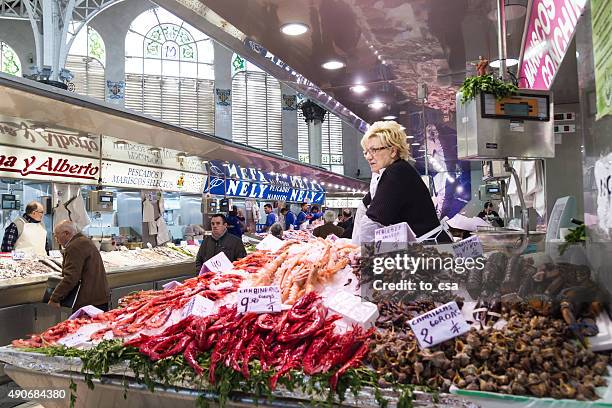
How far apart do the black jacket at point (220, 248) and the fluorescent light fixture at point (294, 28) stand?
2570 mm

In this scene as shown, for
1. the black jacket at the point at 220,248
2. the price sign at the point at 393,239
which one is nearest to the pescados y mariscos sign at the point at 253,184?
the black jacket at the point at 220,248

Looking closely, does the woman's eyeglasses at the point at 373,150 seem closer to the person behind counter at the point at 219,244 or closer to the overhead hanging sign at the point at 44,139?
the person behind counter at the point at 219,244

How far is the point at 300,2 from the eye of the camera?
4.14 metres

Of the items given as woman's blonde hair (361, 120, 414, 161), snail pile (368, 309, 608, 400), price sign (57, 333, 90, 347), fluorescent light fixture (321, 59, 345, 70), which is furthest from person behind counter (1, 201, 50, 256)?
snail pile (368, 309, 608, 400)

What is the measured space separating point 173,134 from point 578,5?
6480mm

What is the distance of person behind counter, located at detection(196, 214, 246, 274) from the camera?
20.7 feet

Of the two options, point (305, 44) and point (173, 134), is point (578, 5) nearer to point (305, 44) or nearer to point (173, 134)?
point (305, 44)

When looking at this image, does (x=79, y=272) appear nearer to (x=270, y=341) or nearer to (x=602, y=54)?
(x=270, y=341)

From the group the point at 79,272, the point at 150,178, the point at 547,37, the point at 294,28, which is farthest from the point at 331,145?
the point at 547,37

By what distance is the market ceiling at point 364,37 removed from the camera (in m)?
4.27

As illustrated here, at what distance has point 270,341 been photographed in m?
2.30

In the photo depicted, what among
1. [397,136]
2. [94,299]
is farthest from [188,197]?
[397,136]

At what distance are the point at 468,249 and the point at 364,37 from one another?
11.1ft

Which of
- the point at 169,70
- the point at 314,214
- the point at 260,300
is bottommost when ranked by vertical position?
the point at 260,300
